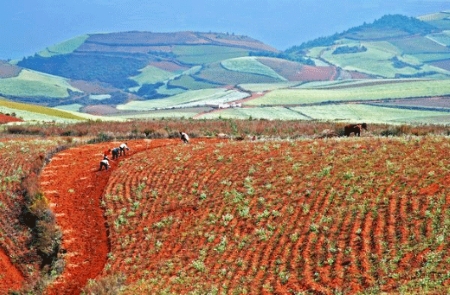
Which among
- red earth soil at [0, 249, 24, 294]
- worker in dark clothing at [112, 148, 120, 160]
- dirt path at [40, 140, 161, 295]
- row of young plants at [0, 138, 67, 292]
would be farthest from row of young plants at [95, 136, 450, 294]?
red earth soil at [0, 249, 24, 294]

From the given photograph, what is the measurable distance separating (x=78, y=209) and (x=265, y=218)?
987 cm

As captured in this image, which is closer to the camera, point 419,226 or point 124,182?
point 419,226

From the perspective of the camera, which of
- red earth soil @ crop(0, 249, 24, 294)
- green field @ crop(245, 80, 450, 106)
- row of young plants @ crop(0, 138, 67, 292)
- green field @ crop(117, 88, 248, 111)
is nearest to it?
red earth soil @ crop(0, 249, 24, 294)

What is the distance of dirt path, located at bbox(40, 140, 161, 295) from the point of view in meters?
23.4

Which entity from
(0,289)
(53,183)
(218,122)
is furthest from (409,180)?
(218,122)

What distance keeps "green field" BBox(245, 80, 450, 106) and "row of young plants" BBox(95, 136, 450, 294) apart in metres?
Result: 105

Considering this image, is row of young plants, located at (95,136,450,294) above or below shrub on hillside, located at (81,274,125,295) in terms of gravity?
above

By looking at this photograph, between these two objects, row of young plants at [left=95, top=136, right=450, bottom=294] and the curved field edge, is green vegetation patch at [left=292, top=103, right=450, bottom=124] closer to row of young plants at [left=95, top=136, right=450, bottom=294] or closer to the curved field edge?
the curved field edge

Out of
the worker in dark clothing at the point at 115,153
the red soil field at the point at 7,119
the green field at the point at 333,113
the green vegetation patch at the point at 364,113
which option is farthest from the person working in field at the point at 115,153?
the green vegetation patch at the point at 364,113

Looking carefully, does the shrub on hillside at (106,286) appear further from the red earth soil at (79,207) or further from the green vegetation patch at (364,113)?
the green vegetation patch at (364,113)

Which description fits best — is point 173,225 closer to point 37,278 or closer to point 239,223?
point 239,223

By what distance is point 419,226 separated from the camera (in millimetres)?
19750

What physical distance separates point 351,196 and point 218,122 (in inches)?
1670

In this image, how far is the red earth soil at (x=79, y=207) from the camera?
23.4 metres
